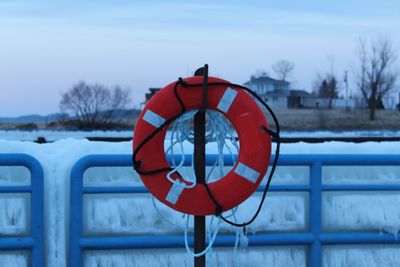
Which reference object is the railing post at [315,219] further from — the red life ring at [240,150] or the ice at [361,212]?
the red life ring at [240,150]

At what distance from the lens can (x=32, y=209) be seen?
14.7 feet

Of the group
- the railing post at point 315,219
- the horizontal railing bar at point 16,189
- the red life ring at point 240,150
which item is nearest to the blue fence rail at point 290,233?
the railing post at point 315,219

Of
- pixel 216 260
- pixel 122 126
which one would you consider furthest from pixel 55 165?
pixel 122 126

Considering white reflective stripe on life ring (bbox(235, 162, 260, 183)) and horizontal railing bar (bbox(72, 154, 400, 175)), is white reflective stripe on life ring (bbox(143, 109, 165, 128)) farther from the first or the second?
horizontal railing bar (bbox(72, 154, 400, 175))

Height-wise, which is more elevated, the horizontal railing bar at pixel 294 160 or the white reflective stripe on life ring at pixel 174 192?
the horizontal railing bar at pixel 294 160

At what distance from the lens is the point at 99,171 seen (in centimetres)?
476

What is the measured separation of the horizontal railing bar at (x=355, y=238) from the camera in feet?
16.0

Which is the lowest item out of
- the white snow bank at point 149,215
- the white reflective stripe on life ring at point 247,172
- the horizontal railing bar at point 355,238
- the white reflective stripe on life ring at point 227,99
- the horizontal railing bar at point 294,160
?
the horizontal railing bar at point 355,238

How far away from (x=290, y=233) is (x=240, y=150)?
174 cm

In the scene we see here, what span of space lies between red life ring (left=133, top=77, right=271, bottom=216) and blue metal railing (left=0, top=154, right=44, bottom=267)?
1284mm

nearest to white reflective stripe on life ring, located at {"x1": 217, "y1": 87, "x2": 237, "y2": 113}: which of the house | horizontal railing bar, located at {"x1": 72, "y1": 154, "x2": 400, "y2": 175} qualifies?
horizontal railing bar, located at {"x1": 72, "y1": 154, "x2": 400, "y2": 175}

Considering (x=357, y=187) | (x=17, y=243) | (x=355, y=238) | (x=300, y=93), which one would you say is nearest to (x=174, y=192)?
(x=17, y=243)

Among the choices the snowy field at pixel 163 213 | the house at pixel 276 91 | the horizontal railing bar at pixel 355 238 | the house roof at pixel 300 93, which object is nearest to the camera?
the snowy field at pixel 163 213

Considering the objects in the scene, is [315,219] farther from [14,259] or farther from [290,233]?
[14,259]
